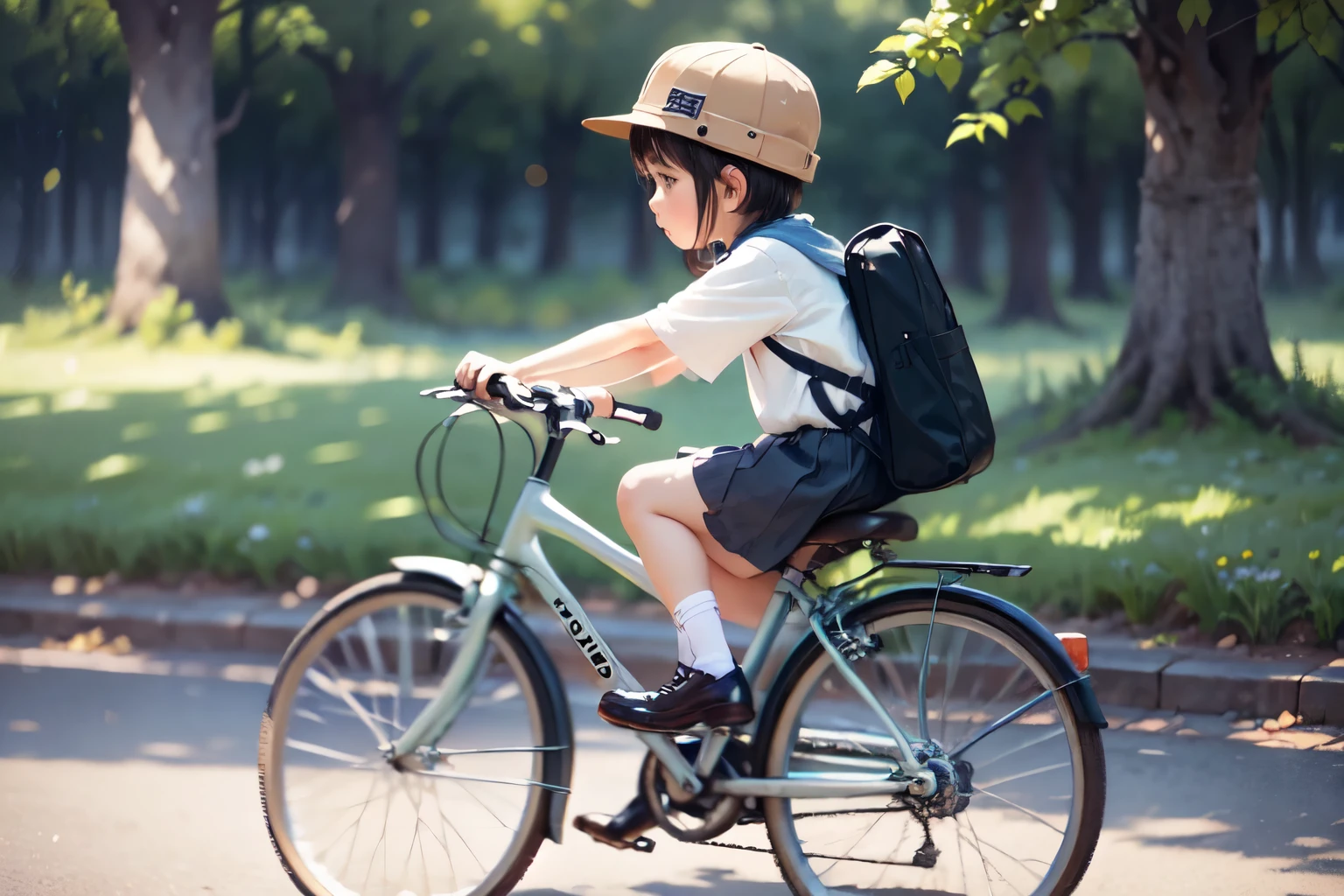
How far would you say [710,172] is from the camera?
123 inches

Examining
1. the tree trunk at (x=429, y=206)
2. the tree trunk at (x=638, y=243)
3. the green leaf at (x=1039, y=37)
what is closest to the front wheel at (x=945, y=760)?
the green leaf at (x=1039, y=37)

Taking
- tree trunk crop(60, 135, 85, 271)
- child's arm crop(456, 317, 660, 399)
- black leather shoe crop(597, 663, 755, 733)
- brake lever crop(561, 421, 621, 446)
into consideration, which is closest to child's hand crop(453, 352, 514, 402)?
child's arm crop(456, 317, 660, 399)

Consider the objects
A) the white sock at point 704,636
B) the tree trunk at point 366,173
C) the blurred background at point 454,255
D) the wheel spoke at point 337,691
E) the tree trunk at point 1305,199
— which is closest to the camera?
the white sock at point 704,636

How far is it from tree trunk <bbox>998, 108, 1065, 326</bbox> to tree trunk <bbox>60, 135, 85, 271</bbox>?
17.1 feet

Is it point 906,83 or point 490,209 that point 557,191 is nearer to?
point 490,209

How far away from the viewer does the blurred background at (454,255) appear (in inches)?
277

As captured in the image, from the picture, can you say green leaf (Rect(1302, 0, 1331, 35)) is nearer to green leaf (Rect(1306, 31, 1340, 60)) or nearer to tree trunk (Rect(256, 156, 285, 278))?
green leaf (Rect(1306, 31, 1340, 60))

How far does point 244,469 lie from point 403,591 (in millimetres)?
5098

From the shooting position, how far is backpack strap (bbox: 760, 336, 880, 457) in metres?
3.01

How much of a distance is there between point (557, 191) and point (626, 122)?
564 cm

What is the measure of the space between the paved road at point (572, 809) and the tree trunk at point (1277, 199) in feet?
10.1

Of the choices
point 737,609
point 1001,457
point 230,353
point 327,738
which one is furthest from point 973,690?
point 230,353

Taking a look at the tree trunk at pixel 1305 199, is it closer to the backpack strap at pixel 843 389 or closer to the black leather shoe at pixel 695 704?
the backpack strap at pixel 843 389

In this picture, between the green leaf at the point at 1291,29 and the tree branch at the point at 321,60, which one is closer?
the green leaf at the point at 1291,29
